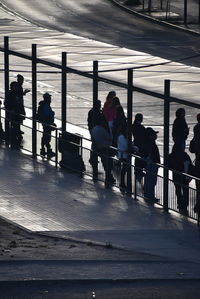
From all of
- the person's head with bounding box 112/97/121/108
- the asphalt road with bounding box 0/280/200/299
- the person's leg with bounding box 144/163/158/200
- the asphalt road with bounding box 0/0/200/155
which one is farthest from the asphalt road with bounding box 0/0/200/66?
the asphalt road with bounding box 0/280/200/299

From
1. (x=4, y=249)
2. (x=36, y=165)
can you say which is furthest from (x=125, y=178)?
(x=4, y=249)

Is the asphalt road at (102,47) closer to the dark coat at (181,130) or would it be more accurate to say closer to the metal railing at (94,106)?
the metal railing at (94,106)

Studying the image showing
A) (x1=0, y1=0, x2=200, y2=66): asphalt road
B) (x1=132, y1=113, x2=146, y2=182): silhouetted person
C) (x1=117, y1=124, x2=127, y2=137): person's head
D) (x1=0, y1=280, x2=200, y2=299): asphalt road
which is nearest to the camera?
(x1=0, y1=280, x2=200, y2=299): asphalt road

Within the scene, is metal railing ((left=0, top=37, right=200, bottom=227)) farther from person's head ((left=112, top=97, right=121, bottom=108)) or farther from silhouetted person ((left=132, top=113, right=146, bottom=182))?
person's head ((left=112, top=97, right=121, bottom=108))

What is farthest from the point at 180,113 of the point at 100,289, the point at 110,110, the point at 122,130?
the point at 100,289

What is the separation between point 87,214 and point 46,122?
5548 millimetres

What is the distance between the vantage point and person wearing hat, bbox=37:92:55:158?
83.1ft

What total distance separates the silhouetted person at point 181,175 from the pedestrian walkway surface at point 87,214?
32 centimetres

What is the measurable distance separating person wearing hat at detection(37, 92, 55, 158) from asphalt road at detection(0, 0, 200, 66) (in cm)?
1722

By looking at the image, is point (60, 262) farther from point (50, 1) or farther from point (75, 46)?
point (50, 1)

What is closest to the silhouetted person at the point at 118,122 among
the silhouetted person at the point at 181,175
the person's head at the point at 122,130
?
the person's head at the point at 122,130

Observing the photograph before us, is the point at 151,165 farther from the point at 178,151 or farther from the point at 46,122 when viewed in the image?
the point at 46,122

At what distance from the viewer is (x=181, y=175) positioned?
20484 mm

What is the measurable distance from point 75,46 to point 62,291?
67.7ft
